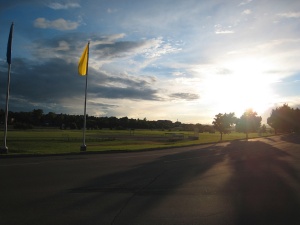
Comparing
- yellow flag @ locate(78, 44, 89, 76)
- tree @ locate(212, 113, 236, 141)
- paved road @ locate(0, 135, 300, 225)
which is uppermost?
yellow flag @ locate(78, 44, 89, 76)

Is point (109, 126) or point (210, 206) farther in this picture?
point (109, 126)

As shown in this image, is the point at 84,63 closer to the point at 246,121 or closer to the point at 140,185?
the point at 140,185

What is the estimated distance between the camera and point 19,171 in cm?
1204

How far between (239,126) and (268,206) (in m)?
65.4

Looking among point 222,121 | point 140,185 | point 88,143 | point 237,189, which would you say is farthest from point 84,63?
point 222,121

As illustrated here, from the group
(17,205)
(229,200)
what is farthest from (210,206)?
(17,205)

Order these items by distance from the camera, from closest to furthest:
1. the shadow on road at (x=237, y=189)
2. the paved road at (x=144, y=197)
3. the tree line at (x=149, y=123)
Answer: the paved road at (x=144, y=197) < the shadow on road at (x=237, y=189) < the tree line at (x=149, y=123)

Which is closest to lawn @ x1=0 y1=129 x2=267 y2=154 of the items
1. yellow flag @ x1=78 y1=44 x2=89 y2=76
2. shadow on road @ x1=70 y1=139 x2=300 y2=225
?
yellow flag @ x1=78 y1=44 x2=89 y2=76

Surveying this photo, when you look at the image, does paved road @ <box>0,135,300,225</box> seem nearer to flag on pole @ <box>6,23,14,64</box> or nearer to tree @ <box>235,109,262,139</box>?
flag on pole @ <box>6,23,14,64</box>

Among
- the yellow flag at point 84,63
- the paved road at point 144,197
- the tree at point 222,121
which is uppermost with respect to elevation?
the yellow flag at point 84,63

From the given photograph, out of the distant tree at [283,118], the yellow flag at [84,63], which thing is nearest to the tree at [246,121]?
the distant tree at [283,118]

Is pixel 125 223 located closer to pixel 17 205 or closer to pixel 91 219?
pixel 91 219

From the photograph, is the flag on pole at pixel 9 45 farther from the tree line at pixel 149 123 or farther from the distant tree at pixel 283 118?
the distant tree at pixel 283 118

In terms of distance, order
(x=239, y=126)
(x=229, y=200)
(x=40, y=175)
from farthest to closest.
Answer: (x=239, y=126) → (x=40, y=175) → (x=229, y=200)
